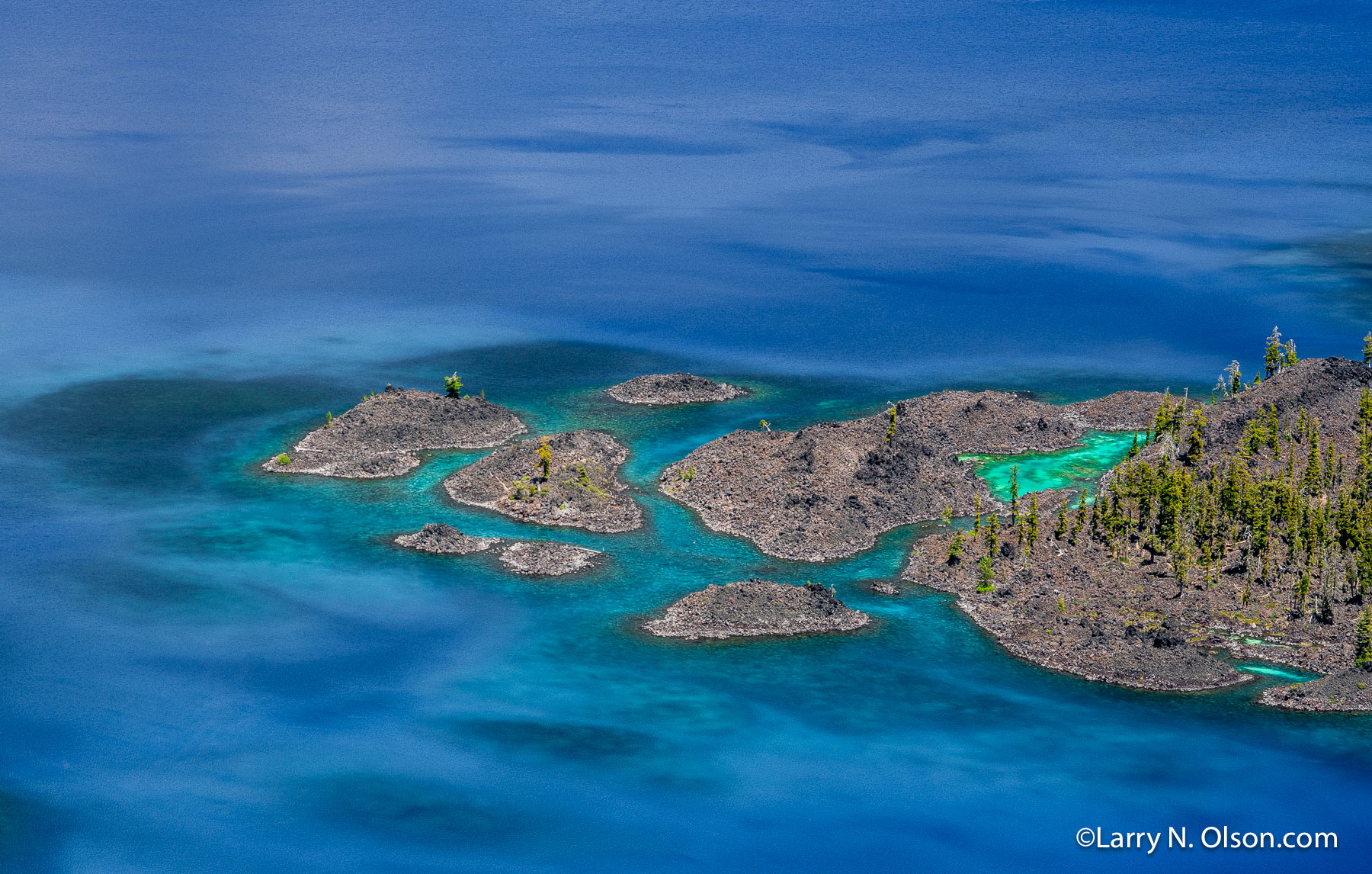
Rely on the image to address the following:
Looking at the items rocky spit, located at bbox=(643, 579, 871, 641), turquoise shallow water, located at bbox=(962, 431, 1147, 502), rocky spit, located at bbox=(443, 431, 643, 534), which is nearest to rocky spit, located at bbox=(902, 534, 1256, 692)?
rocky spit, located at bbox=(643, 579, 871, 641)

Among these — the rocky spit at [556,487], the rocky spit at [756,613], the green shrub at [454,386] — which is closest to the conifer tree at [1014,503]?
the rocky spit at [756,613]

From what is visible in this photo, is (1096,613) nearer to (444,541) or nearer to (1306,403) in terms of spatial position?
(1306,403)

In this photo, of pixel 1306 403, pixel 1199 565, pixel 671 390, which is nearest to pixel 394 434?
pixel 671 390

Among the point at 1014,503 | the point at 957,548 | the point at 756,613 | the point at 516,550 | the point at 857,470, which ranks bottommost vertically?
the point at 756,613

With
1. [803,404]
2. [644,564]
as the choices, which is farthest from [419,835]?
[803,404]

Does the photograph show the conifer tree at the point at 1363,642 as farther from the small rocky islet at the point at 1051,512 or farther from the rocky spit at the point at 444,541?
the rocky spit at the point at 444,541
